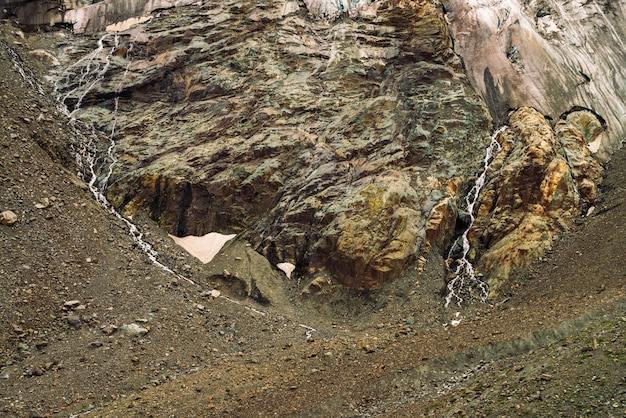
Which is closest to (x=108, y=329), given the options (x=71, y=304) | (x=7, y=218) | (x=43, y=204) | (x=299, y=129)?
(x=71, y=304)

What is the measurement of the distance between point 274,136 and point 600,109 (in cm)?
2041

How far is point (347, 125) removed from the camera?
112 feet

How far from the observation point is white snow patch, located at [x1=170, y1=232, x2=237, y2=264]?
3025cm

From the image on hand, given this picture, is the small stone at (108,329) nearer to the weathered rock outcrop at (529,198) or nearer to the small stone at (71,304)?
the small stone at (71,304)

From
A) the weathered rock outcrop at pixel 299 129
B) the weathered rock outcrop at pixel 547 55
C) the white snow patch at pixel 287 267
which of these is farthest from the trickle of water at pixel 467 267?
the white snow patch at pixel 287 267

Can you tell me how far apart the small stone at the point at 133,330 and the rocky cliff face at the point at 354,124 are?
861 centimetres

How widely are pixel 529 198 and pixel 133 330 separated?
1936 cm

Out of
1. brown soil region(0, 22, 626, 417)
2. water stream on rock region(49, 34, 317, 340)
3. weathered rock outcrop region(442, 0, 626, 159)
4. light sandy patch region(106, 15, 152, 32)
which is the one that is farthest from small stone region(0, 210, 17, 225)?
weathered rock outcrop region(442, 0, 626, 159)

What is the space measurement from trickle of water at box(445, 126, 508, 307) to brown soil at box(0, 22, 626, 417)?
0.80m

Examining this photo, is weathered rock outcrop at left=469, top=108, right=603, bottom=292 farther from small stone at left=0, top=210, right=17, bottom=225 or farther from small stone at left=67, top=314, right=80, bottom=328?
small stone at left=0, top=210, right=17, bottom=225

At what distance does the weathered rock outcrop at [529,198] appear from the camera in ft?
86.9

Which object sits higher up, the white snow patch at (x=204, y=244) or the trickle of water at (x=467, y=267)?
the trickle of water at (x=467, y=267)

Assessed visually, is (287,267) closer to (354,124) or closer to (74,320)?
(354,124)

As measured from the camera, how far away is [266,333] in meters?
24.2
